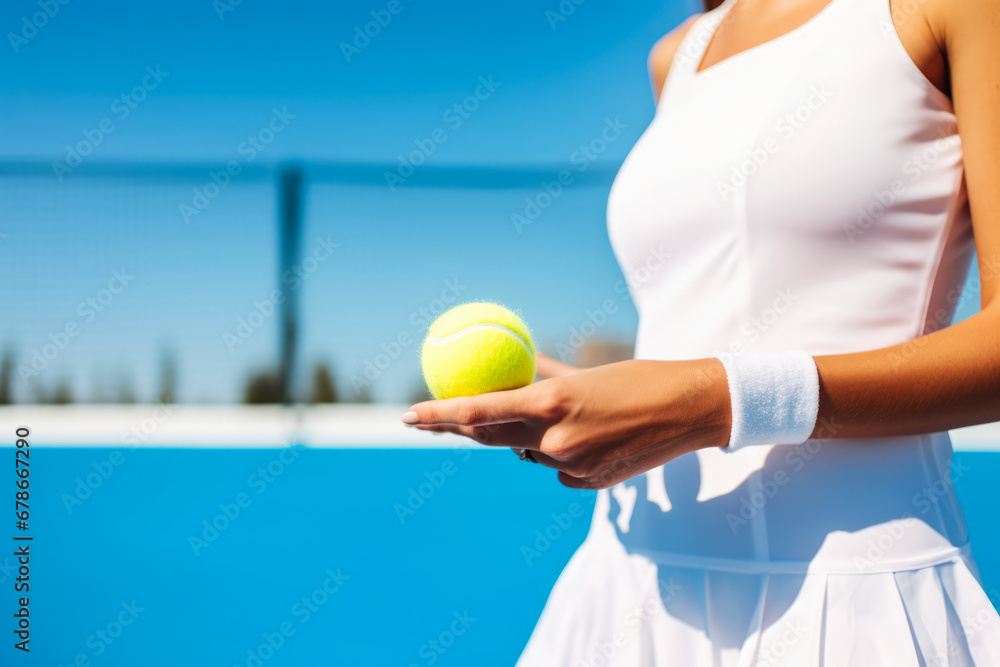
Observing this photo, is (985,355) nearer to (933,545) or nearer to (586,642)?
(933,545)

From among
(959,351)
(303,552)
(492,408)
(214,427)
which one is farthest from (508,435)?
(214,427)

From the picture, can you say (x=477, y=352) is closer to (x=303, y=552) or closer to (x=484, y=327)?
(x=484, y=327)

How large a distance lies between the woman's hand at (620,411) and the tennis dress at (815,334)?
0.10 metres

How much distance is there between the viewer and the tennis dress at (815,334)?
515mm

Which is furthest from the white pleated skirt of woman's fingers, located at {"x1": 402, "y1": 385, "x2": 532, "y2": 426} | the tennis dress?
woman's fingers, located at {"x1": 402, "y1": 385, "x2": 532, "y2": 426}

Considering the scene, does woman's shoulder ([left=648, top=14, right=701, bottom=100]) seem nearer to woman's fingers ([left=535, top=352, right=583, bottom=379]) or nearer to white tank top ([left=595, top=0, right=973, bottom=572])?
white tank top ([left=595, top=0, right=973, bottom=572])

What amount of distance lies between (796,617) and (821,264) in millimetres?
278

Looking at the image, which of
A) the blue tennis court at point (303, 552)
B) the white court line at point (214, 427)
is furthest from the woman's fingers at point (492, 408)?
the white court line at point (214, 427)

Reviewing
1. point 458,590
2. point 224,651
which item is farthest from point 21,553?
point 458,590

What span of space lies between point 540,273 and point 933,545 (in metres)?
3.20

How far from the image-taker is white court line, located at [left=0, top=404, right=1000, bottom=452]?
326 centimetres

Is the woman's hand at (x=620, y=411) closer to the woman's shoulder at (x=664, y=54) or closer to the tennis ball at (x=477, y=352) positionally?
the tennis ball at (x=477, y=352)

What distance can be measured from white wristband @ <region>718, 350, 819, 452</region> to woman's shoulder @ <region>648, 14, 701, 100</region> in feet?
1.91

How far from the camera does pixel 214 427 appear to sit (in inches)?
138
